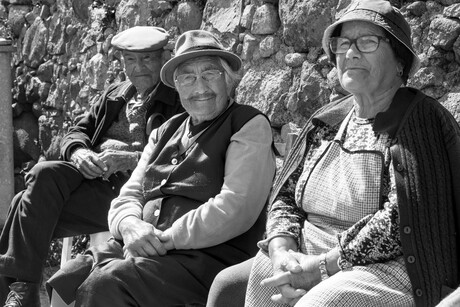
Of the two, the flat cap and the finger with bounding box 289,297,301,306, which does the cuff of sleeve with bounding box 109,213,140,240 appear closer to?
the finger with bounding box 289,297,301,306

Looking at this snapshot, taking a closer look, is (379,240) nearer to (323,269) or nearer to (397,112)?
(323,269)

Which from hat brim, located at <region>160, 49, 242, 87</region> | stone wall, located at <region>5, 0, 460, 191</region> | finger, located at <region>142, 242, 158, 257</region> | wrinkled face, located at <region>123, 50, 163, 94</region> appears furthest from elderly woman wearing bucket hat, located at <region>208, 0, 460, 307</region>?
wrinkled face, located at <region>123, 50, 163, 94</region>

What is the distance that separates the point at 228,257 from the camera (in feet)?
12.6

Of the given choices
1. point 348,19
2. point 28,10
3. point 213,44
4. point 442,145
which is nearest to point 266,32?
point 213,44

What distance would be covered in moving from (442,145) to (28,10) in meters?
5.75

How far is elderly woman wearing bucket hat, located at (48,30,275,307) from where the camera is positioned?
12.1 ft

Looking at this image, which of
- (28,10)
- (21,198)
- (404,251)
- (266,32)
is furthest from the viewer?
(28,10)

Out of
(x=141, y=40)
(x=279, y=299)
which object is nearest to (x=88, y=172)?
(x=141, y=40)

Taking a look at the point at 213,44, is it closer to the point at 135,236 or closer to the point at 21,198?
the point at 135,236

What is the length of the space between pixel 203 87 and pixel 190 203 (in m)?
0.48

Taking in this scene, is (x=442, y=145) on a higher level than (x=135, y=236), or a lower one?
higher

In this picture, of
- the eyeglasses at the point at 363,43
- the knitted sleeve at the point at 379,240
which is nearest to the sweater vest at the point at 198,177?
the eyeglasses at the point at 363,43

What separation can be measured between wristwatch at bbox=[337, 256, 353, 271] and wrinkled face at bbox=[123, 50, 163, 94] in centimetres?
204

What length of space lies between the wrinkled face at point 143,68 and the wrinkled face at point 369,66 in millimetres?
1720
